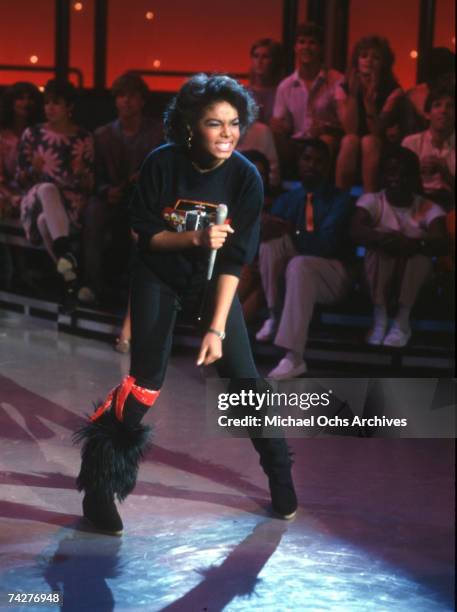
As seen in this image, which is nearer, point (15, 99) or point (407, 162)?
point (407, 162)

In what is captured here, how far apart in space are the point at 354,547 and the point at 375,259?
2.99 metres

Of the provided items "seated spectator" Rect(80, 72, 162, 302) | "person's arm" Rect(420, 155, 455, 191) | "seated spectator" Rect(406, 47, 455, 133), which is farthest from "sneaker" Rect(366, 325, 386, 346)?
"seated spectator" Rect(80, 72, 162, 302)

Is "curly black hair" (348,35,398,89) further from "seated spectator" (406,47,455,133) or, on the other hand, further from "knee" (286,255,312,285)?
"knee" (286,255,312,285)

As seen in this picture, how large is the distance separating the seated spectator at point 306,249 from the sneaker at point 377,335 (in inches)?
11.0

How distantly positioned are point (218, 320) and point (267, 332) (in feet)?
10.3

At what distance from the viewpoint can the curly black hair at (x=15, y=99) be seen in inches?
321

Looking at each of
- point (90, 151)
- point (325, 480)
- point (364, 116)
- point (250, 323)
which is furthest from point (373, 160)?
point (325, 480)

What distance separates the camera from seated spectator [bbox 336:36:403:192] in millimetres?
6953

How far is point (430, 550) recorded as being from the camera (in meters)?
3.73

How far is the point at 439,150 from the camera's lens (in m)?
6.91

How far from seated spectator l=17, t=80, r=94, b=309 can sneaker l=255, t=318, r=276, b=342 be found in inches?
61.5

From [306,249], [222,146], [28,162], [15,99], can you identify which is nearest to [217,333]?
[222,146]

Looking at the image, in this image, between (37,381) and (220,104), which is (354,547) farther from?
(37,381)

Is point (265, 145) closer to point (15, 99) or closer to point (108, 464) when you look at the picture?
point (15, 99)
